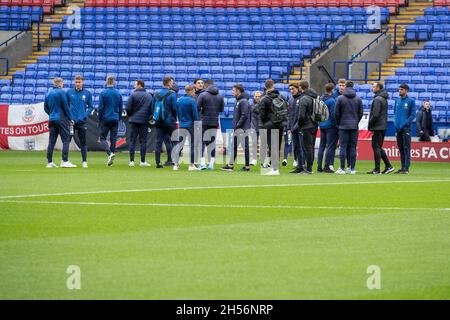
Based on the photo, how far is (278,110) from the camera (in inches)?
958

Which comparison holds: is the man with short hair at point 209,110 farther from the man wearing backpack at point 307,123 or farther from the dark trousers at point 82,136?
the dark trousers at point 82,136

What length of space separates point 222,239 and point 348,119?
43.9 feet

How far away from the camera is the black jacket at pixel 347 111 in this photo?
25.2m

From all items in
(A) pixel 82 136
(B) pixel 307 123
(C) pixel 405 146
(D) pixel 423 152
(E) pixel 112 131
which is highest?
(B) pixel 307 123

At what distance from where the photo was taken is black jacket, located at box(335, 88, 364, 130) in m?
25.2

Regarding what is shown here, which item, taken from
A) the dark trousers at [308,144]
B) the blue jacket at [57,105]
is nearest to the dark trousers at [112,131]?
the blue jacket at [57,105]

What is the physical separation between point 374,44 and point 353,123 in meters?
17.0

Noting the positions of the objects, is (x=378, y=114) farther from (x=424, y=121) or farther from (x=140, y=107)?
(x=424, y=121)

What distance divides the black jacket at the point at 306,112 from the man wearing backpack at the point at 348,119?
755 millimetres

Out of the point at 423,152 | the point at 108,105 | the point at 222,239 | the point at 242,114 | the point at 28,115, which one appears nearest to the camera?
the point at 222,239

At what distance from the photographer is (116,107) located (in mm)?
27969

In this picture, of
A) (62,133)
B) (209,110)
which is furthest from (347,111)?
(62,133)

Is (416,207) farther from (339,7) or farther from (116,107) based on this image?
(339,7)
